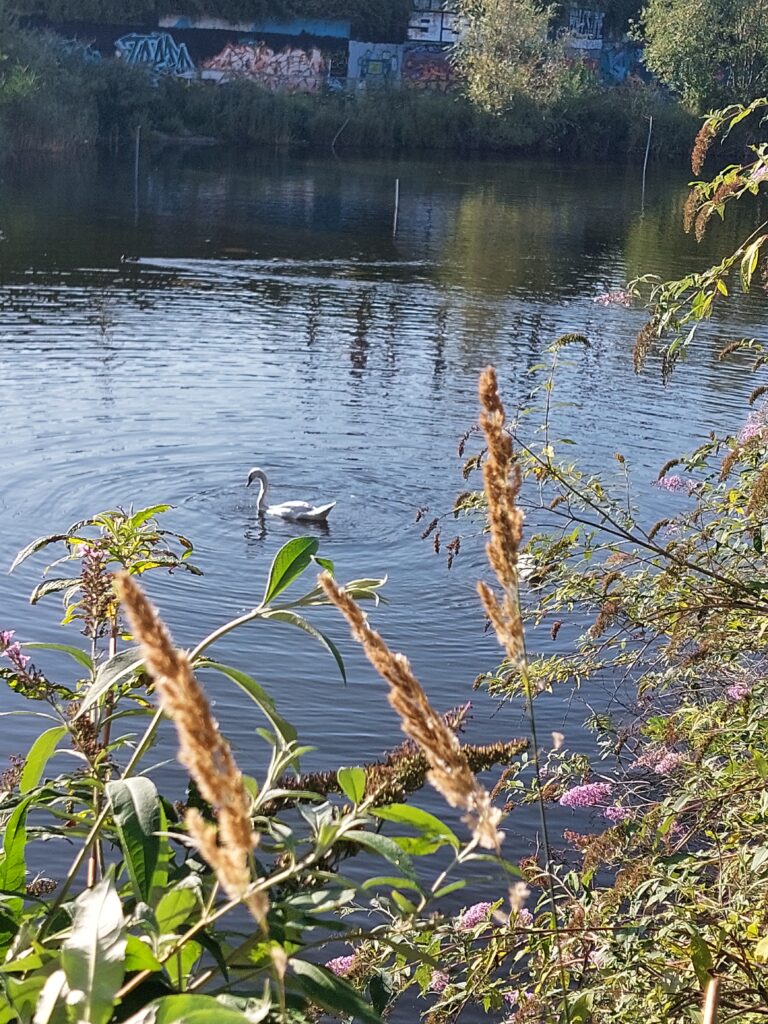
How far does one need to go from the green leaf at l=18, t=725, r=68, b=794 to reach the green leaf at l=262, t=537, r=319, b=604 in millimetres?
296

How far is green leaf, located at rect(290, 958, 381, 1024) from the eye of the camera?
142 cm

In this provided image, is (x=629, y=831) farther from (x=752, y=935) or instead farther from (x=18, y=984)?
(x=18, y=984)

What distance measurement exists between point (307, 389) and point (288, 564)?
14840mm

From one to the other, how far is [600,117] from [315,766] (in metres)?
51.3

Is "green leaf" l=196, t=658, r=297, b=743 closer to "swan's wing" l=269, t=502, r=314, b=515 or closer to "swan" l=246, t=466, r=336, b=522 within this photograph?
"swan" l=246, t=466, r=336, b=522

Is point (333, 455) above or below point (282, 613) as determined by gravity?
below

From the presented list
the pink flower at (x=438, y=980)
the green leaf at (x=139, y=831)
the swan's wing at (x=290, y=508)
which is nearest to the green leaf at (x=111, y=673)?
the green leaf at (x=139, y=831)

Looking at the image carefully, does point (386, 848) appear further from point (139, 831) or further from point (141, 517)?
point (141, 517)

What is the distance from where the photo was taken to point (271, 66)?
54250 millimetres

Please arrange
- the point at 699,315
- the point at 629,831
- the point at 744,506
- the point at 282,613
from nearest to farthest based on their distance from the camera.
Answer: the point at 282,613 < the point at 629,831 < the point at 699,315 < the point at 744,506

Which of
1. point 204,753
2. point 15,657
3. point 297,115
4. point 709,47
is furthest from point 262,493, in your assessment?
point 709,47

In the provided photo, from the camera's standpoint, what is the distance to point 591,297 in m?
23.1

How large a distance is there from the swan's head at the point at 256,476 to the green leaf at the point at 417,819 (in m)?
10.6

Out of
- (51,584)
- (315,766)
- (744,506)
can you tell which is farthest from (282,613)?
(315,766)
